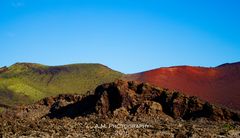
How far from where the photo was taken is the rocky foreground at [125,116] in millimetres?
29453

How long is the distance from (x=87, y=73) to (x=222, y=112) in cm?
7002

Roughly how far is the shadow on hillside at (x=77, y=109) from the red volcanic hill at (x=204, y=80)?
47.1 feet

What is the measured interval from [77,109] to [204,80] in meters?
19.8

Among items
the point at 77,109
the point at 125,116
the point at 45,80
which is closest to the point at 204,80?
the point at 77,109

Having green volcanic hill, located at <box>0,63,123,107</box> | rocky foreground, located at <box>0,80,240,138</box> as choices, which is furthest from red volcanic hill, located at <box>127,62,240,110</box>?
green volcanic hill, located at <box>0,63,123,107</box>

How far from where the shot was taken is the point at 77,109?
45.0 metres

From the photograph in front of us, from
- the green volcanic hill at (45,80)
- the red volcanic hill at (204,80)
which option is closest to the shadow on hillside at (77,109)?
the red volcanic hill at (204,80)

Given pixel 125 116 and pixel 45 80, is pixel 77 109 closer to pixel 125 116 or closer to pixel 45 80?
pixel 125 116

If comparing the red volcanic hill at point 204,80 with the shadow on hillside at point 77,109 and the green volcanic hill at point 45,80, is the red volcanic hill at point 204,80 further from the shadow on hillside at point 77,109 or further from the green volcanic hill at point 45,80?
the green volcanic hill at point 45,80

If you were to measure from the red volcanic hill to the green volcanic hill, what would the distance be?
95.7 ft

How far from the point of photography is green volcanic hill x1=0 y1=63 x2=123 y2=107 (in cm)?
9038

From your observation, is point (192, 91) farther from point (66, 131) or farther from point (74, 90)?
point (74, 90)

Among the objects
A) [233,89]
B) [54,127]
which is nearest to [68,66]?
[233,89]

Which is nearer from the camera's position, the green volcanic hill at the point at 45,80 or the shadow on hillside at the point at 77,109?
the shadow on hillside at the point at 77,109
